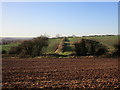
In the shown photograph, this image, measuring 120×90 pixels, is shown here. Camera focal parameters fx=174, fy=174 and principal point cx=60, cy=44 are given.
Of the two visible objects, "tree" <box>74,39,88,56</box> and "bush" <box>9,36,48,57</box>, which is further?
"bush" <box>9,36,48,57</box>

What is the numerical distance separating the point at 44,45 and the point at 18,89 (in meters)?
26.6

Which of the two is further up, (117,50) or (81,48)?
(81,48)

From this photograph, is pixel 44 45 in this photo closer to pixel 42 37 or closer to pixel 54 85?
pixel 42 37

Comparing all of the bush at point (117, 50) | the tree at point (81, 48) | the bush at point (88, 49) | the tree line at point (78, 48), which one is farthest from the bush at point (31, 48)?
the bush at point (117, 50)

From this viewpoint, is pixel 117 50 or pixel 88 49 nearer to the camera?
pixel 117 50

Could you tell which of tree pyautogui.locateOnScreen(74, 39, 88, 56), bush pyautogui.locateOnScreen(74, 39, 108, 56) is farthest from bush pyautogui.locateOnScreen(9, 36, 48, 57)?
bush pyautogui.locateOnScreen(74, 39, 108, 56)

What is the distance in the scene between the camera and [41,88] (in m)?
9.86

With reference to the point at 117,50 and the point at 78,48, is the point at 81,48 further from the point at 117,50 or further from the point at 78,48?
the point at 117,50

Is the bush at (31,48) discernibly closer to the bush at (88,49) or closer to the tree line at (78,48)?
the tree line at (78,48)

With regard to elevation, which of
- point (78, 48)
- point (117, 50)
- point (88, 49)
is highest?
point (78, 48)

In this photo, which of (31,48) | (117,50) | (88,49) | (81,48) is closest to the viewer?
(117,50)

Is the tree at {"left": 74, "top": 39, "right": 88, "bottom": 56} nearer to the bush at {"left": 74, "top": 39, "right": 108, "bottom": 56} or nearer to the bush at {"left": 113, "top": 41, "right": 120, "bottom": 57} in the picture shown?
the bush at {"left": 74, "top": 39, "right": 108, "bottom": 56}

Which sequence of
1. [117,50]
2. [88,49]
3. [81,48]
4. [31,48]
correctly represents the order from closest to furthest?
[117,50] < [81,48] < [88,49] < [31,48]

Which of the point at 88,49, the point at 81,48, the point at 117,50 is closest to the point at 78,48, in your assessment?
the point at 81,48
